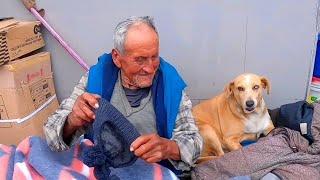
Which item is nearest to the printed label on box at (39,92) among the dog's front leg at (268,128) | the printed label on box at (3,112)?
the printed label on box at (3,112)

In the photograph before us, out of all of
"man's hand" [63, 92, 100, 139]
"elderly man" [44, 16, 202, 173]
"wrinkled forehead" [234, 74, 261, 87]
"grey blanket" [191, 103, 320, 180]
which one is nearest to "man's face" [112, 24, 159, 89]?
"elderly man" [44, 16, 202, 173]

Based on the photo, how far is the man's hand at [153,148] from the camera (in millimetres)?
1285

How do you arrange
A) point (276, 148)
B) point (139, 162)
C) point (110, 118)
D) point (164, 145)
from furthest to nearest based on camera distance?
point (276, 148), point (139, 162), point (164, 145), point (110, 118)

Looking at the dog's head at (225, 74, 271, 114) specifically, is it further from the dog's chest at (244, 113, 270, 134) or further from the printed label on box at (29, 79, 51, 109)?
the printed label on box at (29, 79, 51, 109)

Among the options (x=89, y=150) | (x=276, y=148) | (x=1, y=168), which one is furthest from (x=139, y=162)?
(x=276, y=148)

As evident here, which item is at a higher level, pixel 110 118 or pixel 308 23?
pixel 308 23

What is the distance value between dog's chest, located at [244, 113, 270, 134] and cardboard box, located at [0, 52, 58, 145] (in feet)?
4.34

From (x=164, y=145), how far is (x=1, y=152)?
2.33 ft

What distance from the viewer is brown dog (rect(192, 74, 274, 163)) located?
219cm

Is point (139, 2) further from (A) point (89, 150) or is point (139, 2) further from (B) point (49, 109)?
(A) point (89, 150)

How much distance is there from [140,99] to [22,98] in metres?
0.84

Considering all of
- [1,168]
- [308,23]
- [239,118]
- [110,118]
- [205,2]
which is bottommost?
[239,118]

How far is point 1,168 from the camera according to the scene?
4.82 feet

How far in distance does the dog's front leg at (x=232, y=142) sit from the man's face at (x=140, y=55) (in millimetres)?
850
